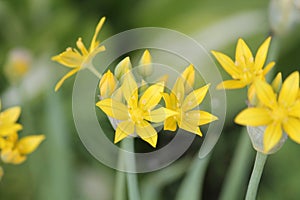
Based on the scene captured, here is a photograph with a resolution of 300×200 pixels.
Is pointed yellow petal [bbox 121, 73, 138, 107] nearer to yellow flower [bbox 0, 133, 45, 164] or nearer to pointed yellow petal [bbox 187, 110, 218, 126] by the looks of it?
pointed yellow petal [bbox 187, 110, 218, 126]

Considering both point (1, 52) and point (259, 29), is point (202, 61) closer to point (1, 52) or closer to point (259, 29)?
point (259, 29)

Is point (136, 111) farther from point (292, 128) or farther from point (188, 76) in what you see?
point (292, 128)

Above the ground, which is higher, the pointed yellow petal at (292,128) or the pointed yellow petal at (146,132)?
the pointed yellow petal at (146,132)

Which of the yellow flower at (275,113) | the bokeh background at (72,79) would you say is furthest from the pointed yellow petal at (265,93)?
the bokeh background at (72,79)

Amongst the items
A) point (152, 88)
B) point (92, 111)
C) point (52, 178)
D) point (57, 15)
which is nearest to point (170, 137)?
point (92, 111)

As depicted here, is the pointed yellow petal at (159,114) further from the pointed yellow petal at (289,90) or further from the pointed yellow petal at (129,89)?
the pointed yellow petal at (289,90)

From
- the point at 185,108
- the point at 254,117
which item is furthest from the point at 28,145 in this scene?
the point at 254,117

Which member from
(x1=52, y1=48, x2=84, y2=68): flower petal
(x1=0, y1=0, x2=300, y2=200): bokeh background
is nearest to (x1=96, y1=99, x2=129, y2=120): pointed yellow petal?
(x1=52, y1=48, x2=84, y2=68): flower petal

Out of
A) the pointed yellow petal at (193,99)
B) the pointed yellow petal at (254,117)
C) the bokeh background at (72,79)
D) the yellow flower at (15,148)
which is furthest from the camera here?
the bokeh background at (72,79)
